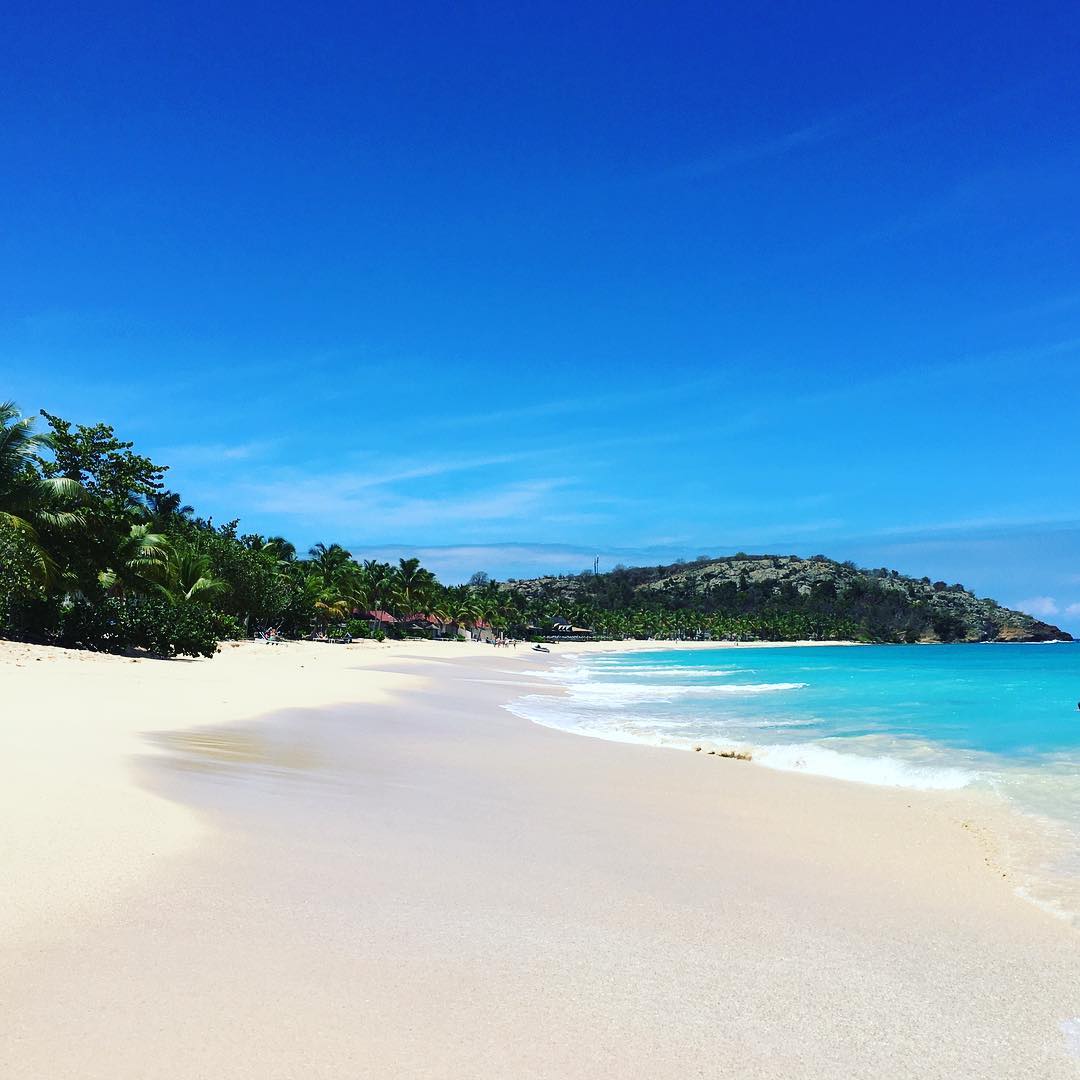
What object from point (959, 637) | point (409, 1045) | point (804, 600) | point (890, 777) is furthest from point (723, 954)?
point (959, 637)

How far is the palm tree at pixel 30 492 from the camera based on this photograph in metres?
25.9

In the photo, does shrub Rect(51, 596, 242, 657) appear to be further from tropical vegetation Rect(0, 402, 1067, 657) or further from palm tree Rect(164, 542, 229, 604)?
palm tree Rect(164, 542, 229, 604)

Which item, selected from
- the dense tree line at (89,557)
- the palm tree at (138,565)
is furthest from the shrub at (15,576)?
the palm tree at (138,565)

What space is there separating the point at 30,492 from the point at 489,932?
87.9 feet

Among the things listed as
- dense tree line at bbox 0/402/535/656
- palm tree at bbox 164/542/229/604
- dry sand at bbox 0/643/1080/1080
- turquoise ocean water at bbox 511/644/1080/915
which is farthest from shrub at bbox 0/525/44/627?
dry sand at bbox 0/643/1080/1080

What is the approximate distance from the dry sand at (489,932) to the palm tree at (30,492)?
18523 millimetres

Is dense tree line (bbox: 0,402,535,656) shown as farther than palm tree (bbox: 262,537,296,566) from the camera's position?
No

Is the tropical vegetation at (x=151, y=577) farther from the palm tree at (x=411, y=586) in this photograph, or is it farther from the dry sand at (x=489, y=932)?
the dry sand at (x=489, y=932)

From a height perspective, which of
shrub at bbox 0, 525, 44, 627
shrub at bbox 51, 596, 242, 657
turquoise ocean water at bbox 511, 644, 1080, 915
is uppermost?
shrub at bbox 0, 525, 44, 627

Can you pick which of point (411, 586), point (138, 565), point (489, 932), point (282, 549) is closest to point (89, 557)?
point (138, 565)

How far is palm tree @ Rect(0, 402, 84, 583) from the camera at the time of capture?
25.9 metres

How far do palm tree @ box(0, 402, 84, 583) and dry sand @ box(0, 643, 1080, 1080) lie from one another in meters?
18.5

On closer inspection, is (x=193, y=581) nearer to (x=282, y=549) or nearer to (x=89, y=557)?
(x=89, y=557)

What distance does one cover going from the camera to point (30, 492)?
2644 centimetres
